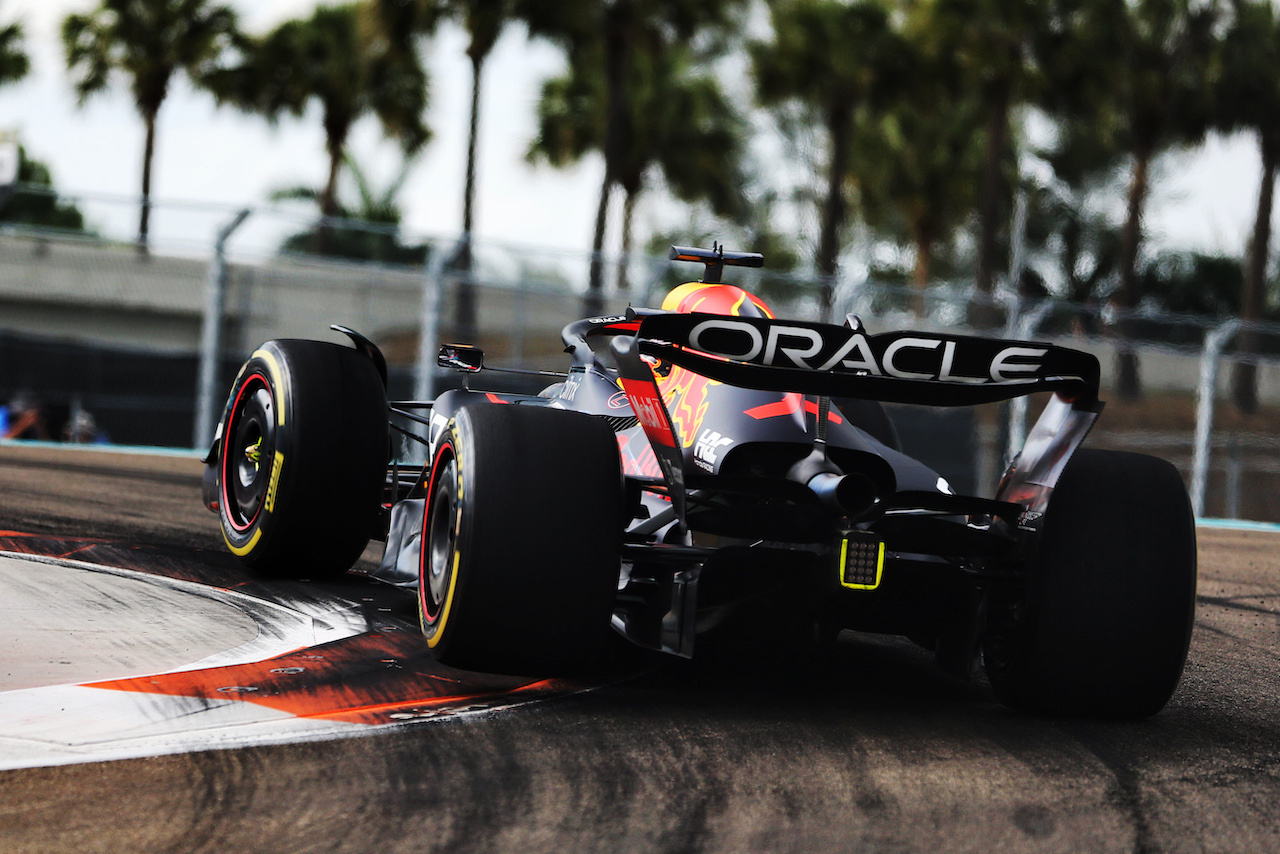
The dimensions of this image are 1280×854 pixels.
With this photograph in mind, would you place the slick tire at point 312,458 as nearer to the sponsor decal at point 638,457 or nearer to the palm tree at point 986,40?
the sponsor decal at point 638,457

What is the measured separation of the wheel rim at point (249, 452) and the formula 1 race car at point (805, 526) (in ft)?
4.31

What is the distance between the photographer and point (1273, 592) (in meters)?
7.81

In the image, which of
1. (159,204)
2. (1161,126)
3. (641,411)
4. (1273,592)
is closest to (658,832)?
(641,411)

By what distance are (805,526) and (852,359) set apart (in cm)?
45

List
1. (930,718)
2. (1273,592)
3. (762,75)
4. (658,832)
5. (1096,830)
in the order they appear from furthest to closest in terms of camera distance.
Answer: (762,75), (1273,592), (930,718), (1096,830), (658,832)

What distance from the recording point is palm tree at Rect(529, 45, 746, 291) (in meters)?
34.6

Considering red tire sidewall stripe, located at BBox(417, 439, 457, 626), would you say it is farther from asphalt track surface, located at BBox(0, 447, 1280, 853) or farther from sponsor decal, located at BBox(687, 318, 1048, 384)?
sponsor decal, located at BBox(687, 318, 1048, 384)

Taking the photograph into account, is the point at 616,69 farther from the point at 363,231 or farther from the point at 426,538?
the point at 426,538

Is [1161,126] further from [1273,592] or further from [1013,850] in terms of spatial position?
[1013,850]

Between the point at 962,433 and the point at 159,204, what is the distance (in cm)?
990

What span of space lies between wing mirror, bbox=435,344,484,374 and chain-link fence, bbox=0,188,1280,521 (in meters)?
4.73

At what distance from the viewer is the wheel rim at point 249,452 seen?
525 centimetres

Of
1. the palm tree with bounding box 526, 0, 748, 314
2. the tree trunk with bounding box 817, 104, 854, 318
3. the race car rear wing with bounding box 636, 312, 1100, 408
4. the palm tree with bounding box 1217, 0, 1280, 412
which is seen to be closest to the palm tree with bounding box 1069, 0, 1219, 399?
the palm tree with bounding box 1217, 0, 1280, 412

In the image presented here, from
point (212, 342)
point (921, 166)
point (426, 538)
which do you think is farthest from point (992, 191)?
point (426, 538)
